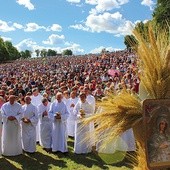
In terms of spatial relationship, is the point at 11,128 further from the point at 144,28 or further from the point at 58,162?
the point at 144,28

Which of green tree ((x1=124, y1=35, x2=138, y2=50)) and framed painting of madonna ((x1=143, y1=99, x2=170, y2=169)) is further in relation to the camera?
green tree ((x1=124, y1=35, x2=138, y2=50))

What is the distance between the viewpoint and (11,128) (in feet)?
44.0

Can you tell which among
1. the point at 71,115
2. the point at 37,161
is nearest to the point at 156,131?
the point at 37,161

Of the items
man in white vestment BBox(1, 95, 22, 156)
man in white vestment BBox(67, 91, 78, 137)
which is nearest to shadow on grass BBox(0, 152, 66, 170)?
man in white vestment BBox(1, 95, 22, 156)

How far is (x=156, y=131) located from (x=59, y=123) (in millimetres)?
9912

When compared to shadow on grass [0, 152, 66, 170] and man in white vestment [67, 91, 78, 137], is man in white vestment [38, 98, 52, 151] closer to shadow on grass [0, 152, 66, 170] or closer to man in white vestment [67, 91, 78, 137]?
shadow on grass [0, 152, 66, 170]

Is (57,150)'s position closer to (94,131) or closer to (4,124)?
(4,124)

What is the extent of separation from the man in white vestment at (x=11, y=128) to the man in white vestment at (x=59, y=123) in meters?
1.13

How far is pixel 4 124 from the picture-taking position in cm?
1341

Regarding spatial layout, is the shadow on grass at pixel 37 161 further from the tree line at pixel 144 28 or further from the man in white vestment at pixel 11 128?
the tree line at pixel 144 28

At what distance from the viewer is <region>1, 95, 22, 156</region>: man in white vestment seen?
13.1 meters

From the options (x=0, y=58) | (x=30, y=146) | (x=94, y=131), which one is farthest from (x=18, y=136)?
(x=0, y=58)

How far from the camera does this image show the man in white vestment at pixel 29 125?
13562 mm

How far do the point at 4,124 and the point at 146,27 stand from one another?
31.9 ft
